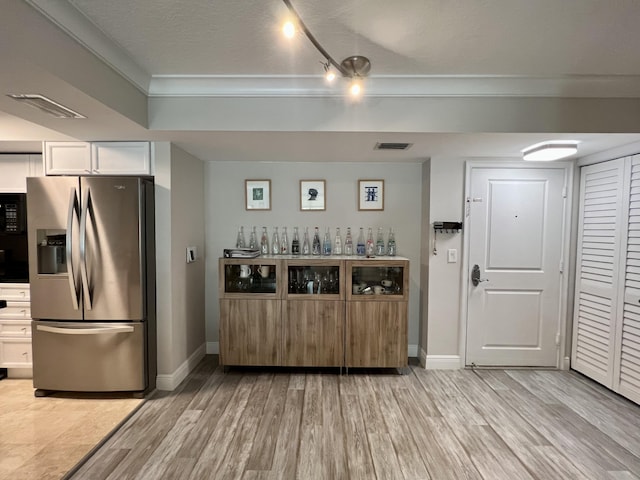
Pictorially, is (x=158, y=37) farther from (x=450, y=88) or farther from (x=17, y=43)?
(x=450, y=88)

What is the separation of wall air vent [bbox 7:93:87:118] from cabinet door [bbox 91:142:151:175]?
0.61 m

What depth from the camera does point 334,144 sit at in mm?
2758

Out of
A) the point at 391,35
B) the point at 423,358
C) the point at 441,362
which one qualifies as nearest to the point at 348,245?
the point at 423,358

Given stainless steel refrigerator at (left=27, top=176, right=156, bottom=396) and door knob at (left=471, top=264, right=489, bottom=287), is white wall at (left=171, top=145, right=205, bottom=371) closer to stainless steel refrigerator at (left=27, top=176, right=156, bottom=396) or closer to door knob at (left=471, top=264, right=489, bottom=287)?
stainless steel refrigerator at (left=27, top=176, right=156, bottom=396)

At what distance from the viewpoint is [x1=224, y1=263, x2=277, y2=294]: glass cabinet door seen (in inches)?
126

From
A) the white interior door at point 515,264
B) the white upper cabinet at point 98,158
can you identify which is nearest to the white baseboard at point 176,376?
the white upper cabinet at point 98,158

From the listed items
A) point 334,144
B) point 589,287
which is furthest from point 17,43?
point 589,287

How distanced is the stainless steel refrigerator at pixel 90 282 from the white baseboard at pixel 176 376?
0.19 m

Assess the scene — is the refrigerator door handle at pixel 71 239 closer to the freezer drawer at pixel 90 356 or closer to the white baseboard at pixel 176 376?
the freezer drawer at pixel 90 356

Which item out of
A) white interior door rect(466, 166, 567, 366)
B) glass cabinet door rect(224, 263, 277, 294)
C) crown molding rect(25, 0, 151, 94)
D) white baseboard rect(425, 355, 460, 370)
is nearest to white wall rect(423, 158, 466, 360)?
white baseboard rect(425, 355, 460, 370)

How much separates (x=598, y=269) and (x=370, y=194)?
2.25 m

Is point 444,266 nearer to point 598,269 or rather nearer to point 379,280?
point 379,280

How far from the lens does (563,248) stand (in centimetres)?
329

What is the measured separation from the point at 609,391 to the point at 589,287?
36.5 inches
